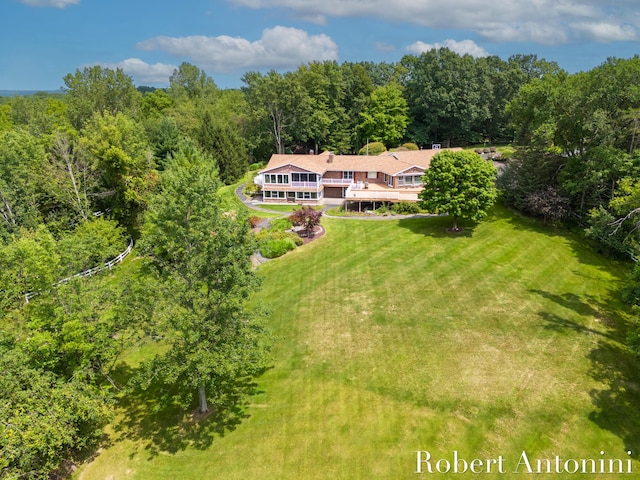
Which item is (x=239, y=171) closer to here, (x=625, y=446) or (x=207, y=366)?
(x=207, y=366)

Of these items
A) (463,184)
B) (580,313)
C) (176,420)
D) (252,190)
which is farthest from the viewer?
(252,190)

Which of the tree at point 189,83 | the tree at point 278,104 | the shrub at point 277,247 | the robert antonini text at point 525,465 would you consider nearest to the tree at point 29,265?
the robert antonini text at point 525,465

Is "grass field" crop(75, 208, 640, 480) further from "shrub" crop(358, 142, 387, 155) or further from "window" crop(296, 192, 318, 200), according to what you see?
"shrub" crop(358, 142, 387, 155)

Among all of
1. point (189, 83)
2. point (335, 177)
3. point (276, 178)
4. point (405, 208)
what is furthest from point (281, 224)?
point (189, 83)

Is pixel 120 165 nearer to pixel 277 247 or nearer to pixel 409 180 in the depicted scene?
pixel 277 247

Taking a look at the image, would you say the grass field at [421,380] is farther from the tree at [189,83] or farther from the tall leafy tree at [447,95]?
the tree at [189,83]

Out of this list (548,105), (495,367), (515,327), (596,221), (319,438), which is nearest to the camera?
(319,438)

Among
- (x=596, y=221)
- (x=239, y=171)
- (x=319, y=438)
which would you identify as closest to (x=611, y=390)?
(x=319, y=438)
